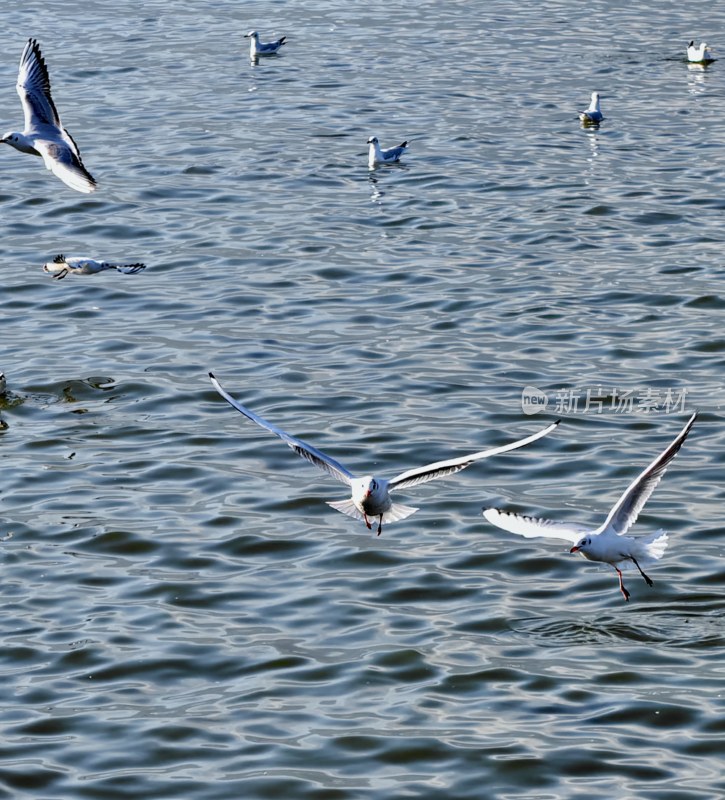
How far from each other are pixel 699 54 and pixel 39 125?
19.1 meters

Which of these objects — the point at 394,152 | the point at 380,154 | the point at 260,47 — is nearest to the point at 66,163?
the point at 380,154

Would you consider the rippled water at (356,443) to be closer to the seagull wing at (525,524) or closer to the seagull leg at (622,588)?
the seagull leg at (622,588)

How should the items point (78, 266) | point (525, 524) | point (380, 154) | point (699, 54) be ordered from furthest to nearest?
point (699, 54) < point (380, 154) < point (78, 266) < point (525, 524)

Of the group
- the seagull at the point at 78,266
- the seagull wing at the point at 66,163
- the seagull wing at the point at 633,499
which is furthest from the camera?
the seagull at the point at 78,266

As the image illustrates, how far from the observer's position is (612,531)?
10.1m

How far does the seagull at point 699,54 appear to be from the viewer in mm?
30594

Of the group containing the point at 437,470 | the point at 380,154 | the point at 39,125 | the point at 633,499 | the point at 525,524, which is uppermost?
the point at 39,125

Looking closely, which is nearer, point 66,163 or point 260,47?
point 66,163

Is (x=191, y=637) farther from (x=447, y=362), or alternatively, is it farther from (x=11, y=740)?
(x=447, y=362)

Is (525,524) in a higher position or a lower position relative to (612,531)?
higher

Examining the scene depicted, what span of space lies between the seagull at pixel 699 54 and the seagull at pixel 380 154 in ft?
28.7

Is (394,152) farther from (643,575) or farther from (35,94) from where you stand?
(643,575)

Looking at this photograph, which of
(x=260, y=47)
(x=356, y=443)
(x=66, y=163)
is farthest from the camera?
(x=260, y=47)

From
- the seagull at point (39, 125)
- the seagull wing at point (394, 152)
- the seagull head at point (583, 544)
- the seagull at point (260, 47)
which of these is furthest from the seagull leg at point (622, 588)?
the seagull at point (260, 47)
